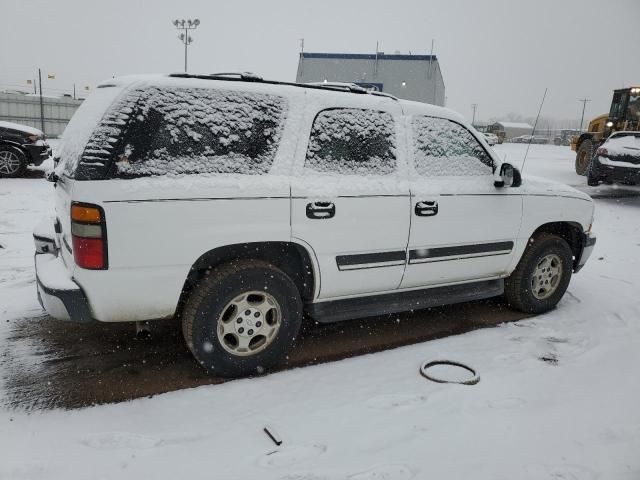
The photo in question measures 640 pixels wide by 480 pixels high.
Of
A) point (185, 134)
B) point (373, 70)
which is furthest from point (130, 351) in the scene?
point (373, 70)

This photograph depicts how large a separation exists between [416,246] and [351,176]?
31.1 inches

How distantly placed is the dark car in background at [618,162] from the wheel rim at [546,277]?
328 inches

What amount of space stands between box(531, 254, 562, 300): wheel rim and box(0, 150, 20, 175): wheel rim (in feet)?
37.0

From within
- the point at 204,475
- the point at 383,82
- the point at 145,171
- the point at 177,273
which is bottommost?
the point at 204,475

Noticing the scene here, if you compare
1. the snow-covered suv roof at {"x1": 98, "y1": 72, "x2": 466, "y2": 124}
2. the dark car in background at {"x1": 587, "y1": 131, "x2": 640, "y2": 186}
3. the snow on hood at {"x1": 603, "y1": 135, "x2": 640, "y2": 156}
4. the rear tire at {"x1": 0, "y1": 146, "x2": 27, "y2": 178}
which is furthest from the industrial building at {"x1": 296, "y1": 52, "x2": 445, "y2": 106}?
the snow-covered suv roof at {"x1": 98, "y1": 72, "x2": 466, "y2": 124}

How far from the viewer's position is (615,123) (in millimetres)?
15625

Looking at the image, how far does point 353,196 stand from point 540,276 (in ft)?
7.66

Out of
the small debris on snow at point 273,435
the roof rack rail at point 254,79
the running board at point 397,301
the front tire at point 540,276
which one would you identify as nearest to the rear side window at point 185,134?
the roof rack rail at point 254,79

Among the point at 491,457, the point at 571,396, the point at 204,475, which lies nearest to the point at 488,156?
the point at 571,396

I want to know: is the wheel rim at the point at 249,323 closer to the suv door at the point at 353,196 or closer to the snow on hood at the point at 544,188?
the suv door at the point at 353,196

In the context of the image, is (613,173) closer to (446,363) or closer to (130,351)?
(446,363)

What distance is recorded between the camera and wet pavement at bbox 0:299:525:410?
3.06 m

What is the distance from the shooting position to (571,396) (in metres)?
3.17

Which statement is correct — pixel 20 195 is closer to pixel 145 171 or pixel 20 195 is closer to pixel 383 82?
pixel 145 171
